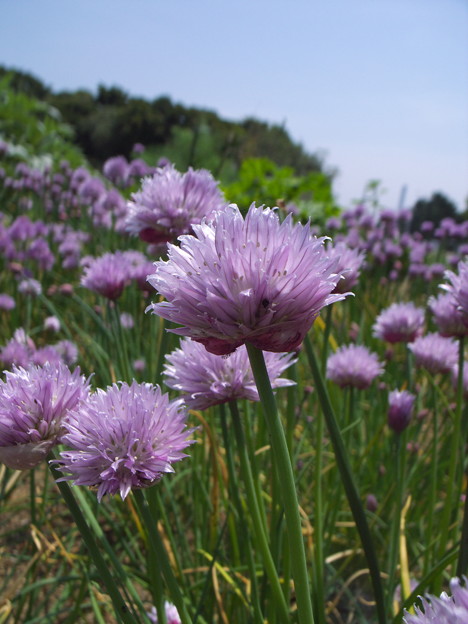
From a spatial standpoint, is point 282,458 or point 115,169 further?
point 115,169

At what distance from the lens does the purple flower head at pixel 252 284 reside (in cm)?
55

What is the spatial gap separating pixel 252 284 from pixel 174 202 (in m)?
0.62

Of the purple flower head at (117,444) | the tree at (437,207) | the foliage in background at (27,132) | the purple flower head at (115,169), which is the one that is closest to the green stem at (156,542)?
the purple flower head at (117,444)

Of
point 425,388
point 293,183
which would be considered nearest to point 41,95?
point 293,183

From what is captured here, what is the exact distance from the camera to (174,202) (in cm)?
113

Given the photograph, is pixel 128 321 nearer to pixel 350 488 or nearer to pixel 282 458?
pixel 350 488

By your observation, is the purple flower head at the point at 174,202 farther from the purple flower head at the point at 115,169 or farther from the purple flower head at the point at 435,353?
the purple flower head at the point at 115,169

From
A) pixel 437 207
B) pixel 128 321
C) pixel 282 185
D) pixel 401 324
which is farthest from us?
pixel 437 207

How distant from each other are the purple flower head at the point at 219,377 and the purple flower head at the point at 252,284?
0.99ft

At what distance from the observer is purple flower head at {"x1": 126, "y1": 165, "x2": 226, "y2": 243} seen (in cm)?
113

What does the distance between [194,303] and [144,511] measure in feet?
0.94

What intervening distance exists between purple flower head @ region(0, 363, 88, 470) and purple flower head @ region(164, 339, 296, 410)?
8.1 inches

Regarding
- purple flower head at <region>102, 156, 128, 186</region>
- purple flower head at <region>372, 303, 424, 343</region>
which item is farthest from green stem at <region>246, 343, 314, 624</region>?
purple flower head at <region>102, 156, 128, 186</region>

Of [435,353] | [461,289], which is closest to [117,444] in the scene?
[461,289]
